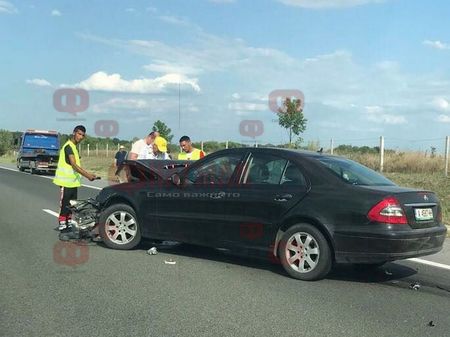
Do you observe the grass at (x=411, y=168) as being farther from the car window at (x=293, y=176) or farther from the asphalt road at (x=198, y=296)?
the car window at (x=293, y=176)

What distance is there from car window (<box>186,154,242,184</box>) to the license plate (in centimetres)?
226

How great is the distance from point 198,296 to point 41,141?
2889 centimetres

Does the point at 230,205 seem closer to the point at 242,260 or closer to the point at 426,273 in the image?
the point at 242,260

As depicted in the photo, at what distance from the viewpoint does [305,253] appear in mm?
6562

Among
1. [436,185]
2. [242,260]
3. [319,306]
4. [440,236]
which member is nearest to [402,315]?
[319,306]

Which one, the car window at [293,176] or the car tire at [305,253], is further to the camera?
the car window at [293,176]

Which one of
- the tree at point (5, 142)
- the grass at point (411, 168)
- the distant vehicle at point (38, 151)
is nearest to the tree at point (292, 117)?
the grass at point (411, 168)

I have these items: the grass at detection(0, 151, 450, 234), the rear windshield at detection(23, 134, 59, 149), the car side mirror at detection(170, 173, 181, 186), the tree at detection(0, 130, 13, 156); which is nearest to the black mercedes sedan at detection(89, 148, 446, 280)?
the car side mirror at detection(170, 173, 181, 186)

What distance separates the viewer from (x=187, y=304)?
5.47 metres

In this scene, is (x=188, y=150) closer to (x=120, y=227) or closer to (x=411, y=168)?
(x=120, y=227)

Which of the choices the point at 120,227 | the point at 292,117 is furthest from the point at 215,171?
the point at 292,117

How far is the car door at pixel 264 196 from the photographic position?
22.1 ft

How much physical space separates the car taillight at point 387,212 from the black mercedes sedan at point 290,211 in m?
0.01

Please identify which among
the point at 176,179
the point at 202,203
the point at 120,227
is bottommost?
the point at 120,227
